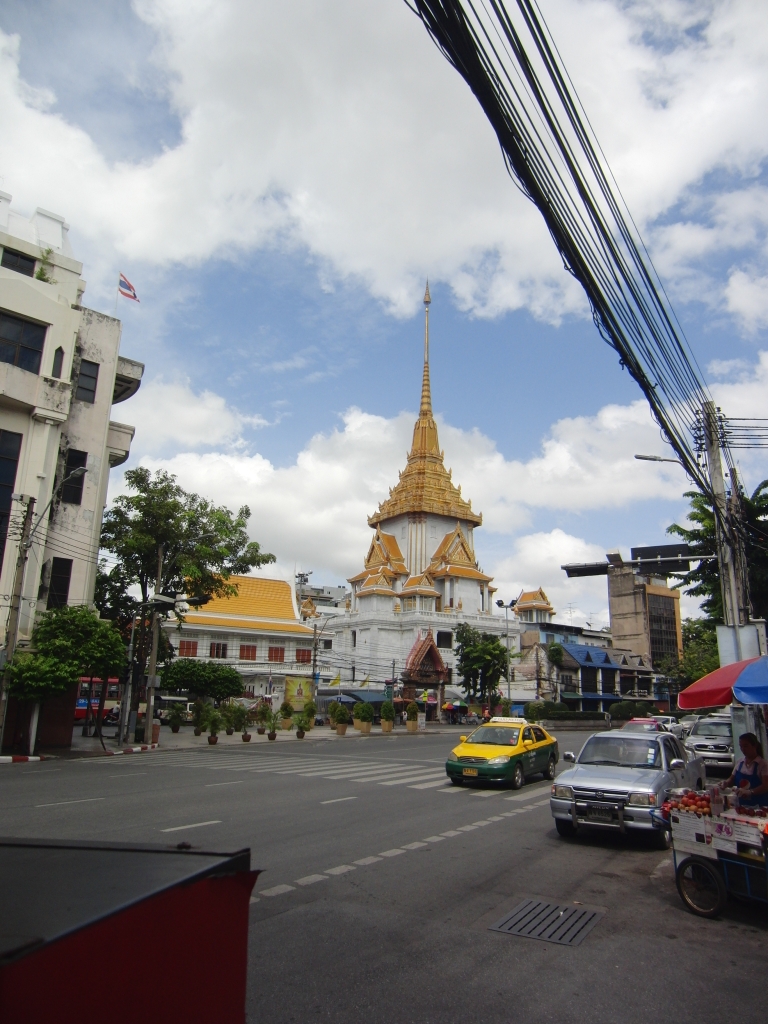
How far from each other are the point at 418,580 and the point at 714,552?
3974 cm

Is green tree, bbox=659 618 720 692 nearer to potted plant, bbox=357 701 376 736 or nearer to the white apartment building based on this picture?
potted plant, bbox=357 701 376 736

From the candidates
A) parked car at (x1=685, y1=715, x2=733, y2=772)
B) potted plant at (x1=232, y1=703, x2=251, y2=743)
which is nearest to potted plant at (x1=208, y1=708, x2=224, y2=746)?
potted plant at (x1=232, y1=703, x2=251, y2=743)

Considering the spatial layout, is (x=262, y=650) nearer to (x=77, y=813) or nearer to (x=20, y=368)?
(x=20, y=368)

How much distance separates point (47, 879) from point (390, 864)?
6.42 metres

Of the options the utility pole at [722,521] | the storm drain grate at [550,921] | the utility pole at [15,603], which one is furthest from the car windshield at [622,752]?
the utility pole at [15,603]

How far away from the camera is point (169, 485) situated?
2973 centimetres

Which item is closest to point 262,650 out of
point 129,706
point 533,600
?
point 129,706

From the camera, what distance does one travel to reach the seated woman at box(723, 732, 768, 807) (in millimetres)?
7477

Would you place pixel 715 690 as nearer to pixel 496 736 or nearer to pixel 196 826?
pixel 196 826

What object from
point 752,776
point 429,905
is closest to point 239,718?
point 429,905

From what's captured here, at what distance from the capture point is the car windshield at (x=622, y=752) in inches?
431

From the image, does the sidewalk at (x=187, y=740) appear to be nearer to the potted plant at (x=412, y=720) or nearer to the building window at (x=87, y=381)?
the potted plant at (x=412, y=720)

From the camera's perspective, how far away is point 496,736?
645 inches

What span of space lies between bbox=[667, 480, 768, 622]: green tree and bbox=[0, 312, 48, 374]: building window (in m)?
23.8
